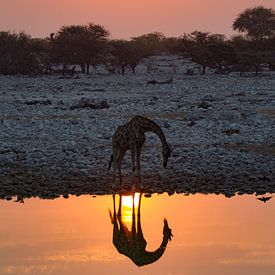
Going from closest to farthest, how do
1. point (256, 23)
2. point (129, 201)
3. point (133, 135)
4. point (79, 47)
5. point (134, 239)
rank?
point (134, 239)
point (129, 201)
point (133, 135)
point (79, 47)
point (256, 23)

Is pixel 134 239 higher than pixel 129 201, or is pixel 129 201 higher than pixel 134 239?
pixel 134 239

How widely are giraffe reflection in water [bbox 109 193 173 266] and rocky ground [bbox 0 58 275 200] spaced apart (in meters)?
1.52

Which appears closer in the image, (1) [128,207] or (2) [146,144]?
(1) [128,207]

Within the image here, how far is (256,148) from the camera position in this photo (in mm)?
17344

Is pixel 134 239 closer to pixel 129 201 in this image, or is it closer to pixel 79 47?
pixel 129 201

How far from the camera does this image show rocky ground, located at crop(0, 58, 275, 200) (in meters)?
13.9

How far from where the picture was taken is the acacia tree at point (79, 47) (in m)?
56.6

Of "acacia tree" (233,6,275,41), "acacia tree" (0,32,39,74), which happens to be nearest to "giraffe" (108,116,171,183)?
"acacia tree" (0,32,39,74)

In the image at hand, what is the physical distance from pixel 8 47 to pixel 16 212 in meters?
45.4

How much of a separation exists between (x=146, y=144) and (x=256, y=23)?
5354 cm

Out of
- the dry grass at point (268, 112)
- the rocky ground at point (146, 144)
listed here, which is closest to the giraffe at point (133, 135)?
the rocky ground at point (146, 144)

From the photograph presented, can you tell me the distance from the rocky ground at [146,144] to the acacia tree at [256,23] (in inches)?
1490

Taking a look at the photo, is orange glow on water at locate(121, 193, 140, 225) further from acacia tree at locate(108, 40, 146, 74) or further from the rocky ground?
acacia tree at locate(108, 40, 146, 74)

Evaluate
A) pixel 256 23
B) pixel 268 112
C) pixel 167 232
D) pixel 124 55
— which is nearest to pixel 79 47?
pixel 124 55
